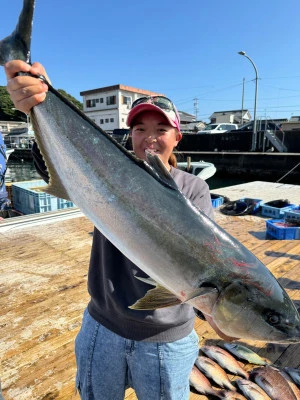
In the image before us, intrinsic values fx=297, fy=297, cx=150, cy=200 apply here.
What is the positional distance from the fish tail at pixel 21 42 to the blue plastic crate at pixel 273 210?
793 cm

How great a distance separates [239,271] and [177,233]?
357mm

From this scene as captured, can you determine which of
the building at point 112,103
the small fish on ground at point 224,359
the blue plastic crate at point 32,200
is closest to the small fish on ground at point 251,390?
the small fish on ground at point 224,359

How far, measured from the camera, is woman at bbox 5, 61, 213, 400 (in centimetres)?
168

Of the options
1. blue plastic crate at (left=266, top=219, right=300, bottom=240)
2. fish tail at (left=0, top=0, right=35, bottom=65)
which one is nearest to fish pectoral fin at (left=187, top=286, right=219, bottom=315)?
fish tail at (left=0, top=0, right=35, bottom=65)

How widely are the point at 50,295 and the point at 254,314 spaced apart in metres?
3.63

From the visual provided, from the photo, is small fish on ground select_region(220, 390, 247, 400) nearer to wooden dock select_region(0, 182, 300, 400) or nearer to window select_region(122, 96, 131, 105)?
wooden dock select_region(0, 182, 300, 400)

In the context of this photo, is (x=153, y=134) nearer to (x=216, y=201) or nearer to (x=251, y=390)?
(x=251, y=390)

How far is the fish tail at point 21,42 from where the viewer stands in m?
1.80

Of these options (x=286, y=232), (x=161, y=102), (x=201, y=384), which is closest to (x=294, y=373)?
(x=201, y=384)

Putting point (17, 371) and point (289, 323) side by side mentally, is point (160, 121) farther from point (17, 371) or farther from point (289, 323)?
point (17, 371)

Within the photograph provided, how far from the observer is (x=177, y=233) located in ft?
4.70

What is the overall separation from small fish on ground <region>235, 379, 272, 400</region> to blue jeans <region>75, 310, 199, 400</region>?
1.25m

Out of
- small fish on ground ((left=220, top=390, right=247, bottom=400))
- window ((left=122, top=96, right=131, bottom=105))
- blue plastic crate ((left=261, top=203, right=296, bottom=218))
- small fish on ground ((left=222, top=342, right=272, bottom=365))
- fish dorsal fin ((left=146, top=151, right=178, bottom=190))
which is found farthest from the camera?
window ((left=122, top=96, right=131, bottom=105))

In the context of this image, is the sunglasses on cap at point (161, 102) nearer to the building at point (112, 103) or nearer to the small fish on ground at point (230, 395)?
the small fish on ground at point (230, 395)
